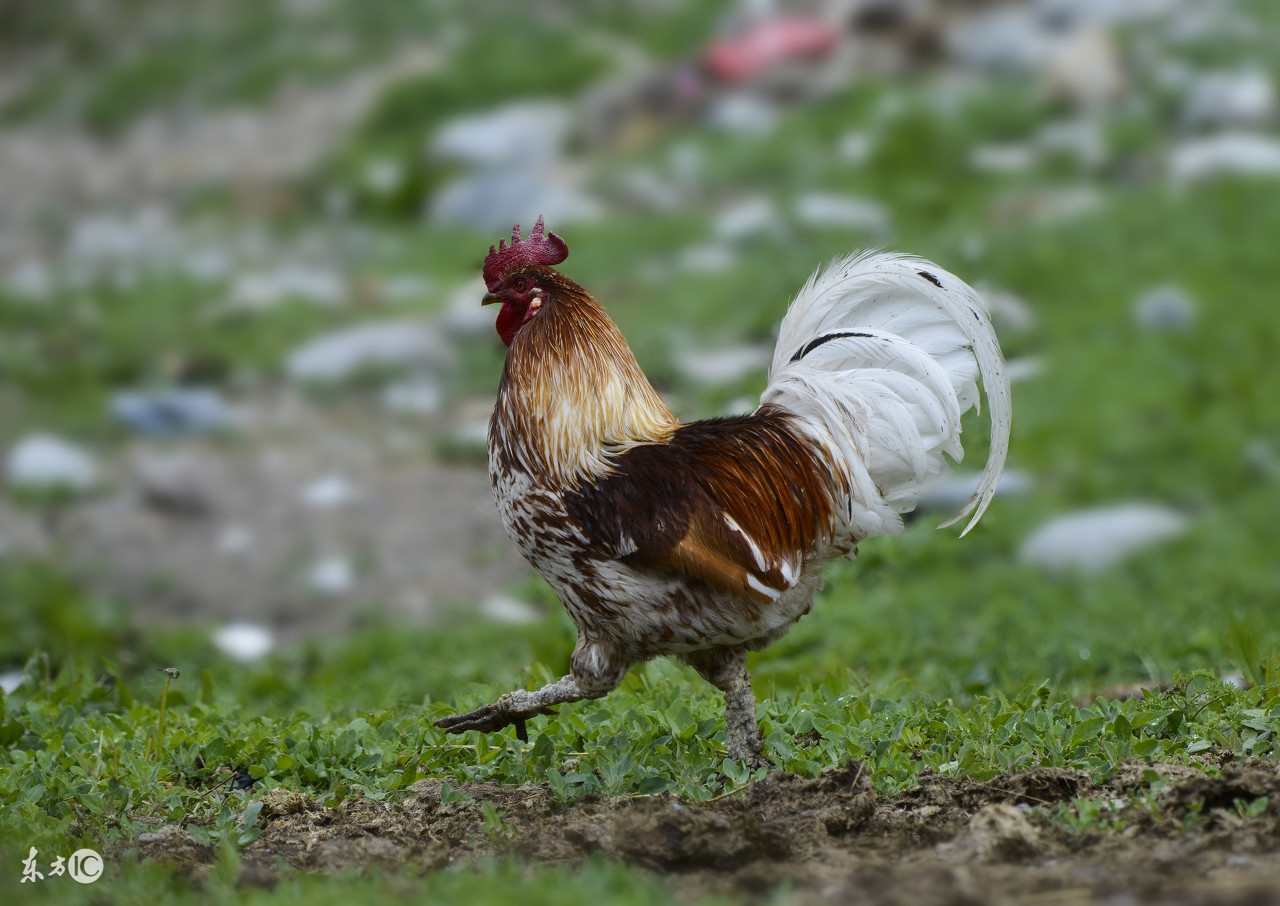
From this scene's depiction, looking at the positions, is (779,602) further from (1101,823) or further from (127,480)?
(127,480)

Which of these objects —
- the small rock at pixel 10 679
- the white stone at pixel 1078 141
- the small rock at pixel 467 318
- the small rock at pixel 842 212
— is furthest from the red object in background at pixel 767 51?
the small rock at pixel 10 679

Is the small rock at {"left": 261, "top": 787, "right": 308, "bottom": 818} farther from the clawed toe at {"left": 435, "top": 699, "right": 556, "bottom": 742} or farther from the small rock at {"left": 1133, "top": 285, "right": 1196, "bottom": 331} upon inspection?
the small rock at {"left": 1133, "top": 285, "right": 1196, "bottom": 331}

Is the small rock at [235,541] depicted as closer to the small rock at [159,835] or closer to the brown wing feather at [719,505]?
the small rock at [159,835]

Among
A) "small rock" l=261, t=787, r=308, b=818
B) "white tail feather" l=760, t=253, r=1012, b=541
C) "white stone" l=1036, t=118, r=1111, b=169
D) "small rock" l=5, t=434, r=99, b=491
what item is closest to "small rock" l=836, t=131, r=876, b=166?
"white stone" l=1036, t=118, r=1111, b=169

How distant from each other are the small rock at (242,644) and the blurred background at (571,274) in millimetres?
29

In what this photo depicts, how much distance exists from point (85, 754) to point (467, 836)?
1.53 metres

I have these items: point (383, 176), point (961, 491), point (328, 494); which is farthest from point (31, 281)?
point (961, 491)

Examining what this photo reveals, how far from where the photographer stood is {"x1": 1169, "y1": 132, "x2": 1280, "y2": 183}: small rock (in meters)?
11.4

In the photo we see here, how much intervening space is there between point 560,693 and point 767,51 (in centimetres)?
1179

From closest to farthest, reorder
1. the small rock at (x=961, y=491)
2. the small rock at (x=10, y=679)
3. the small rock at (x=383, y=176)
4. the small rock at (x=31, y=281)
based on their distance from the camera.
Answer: the small rock at (x=10, y=679) < the small rock at (x=961, y=491) < the small rock at (x=31, y=281) < the small rock at (x=383, y=176)

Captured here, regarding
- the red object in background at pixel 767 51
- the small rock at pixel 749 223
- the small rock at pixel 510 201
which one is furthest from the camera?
the red object in background at pixel 767 51

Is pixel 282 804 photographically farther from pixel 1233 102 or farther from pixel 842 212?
pixel 1233 102

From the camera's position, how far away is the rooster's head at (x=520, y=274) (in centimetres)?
428

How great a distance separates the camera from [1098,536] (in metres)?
8.24
